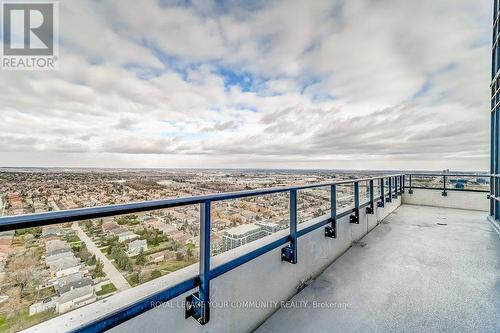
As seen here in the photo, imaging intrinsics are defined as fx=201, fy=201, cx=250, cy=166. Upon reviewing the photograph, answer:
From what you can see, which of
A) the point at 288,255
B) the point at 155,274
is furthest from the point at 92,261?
the point at 288,255

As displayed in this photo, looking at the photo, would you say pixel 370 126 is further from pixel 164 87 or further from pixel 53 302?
pixel 53 302

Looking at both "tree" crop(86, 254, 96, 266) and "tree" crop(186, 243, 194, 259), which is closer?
"tree" crop(86, 254, 96, 266)

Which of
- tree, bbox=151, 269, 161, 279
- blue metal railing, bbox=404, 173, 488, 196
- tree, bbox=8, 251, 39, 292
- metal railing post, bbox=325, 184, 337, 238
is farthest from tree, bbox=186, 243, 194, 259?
blue metal railing, bbox=404, 173, 488, 196

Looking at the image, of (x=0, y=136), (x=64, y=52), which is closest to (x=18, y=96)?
(x=0, y=136)

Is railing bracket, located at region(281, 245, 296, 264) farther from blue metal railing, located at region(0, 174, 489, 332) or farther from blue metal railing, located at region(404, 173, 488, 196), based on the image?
blue metal railing, located at region(404, 173, 488, 196)

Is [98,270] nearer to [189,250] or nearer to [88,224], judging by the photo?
[88,224]
